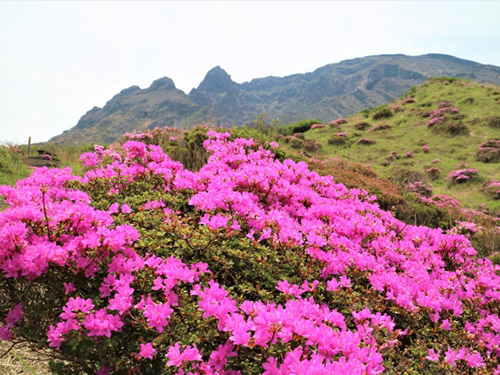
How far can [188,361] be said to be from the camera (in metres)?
1.49

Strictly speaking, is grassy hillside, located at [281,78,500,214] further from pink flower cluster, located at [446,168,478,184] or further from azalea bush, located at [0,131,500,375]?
azalea bush, located at [0,131,500,375]

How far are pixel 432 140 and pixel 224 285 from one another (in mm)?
22663

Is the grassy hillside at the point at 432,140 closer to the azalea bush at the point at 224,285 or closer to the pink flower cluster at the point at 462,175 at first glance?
the pink flower cluster at the point at 462,175

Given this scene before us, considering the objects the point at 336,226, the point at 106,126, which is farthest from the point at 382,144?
the point at 106,126

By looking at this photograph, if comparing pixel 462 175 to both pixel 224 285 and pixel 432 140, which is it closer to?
pixel 432 140

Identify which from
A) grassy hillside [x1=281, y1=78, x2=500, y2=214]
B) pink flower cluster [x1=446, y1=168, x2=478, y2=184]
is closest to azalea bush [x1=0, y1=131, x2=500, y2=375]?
grassy hillside [x1=281, y1=78, x2=500, y2=214]

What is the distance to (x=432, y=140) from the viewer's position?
20016mm

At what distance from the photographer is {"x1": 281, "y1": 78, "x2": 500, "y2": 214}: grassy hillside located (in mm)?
14750

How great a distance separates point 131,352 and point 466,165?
19.8 meters

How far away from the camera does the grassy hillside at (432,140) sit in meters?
14.8

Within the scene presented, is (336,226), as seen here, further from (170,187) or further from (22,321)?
(22,321)

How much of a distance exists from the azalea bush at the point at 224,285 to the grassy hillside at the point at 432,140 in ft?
35.8

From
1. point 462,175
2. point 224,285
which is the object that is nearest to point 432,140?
point 462,175

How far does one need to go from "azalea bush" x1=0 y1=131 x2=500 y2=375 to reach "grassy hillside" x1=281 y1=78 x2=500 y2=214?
10.9m
